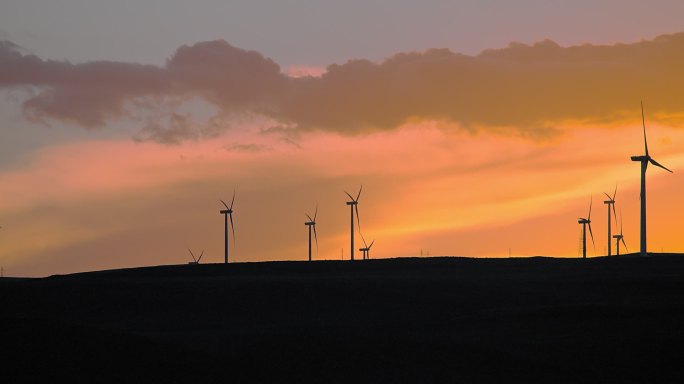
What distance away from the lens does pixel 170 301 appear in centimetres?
9456

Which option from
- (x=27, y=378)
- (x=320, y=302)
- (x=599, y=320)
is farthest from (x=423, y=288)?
(x=27, y=378)

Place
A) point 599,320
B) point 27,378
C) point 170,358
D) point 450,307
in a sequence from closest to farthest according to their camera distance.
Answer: point 27,378 → point 170,358 → point 599,320 → point 450,307

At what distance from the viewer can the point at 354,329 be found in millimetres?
72125

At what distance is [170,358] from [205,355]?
2.55m

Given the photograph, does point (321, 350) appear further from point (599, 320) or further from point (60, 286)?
point (60, 286)

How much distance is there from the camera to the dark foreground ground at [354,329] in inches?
2292

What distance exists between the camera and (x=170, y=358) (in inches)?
2351

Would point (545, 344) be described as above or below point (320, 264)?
below

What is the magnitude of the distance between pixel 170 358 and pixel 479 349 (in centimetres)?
1570

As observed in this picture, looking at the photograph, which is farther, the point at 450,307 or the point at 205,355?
the point at 450,307

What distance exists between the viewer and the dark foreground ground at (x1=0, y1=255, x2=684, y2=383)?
5822cm

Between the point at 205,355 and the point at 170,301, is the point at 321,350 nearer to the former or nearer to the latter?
the point at 205,355

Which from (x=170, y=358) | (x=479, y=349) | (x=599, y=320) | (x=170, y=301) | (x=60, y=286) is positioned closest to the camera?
(x=170, y=358)

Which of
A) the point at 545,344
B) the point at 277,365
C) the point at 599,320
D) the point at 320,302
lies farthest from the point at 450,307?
the point at 277,365
